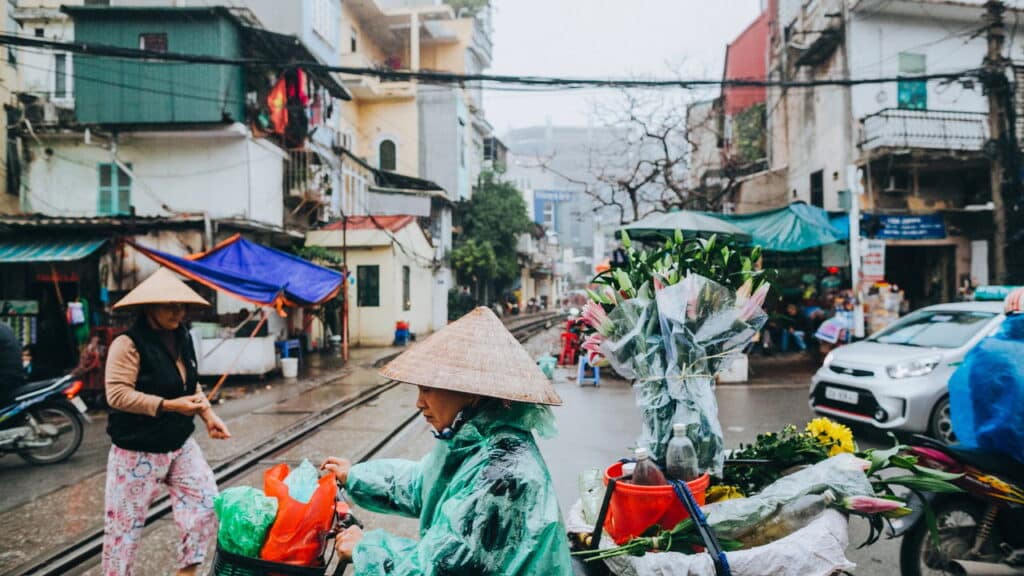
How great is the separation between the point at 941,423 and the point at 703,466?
214 inches

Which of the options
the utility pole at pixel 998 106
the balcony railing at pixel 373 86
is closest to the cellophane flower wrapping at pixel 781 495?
the utility pole at pixel 998 106

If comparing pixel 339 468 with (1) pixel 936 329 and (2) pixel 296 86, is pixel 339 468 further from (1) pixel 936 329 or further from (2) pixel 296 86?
(2) pixel 296 86

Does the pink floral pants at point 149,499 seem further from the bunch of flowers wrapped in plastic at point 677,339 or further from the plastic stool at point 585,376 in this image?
the plastic stool at point 585,376

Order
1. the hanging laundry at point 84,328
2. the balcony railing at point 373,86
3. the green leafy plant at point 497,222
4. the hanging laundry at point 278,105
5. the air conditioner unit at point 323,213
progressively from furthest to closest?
the green leafy plant at point 497,222 → the balcony railing at point 373,86 → the air conditioner unit at point 323,213 → the hanging laundry at point 278,105 → the hanging laundry at point 84,328

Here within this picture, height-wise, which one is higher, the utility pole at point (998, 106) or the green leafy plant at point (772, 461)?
the utility pole at point (998, 106)

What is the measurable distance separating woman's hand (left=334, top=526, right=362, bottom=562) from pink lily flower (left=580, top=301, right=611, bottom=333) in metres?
1.36

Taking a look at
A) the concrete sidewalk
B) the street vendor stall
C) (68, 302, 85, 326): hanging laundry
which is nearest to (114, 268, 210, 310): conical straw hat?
the concrete sidewalk

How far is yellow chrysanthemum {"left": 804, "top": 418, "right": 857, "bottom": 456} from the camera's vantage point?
2.88 meters

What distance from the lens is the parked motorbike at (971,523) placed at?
320cm

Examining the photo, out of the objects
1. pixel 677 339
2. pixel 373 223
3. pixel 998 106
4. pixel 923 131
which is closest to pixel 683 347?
pixel 677 339

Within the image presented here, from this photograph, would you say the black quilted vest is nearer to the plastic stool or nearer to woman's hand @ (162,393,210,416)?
woman's hand @ (162,393,210,416)

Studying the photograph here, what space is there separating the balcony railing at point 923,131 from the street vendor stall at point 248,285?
14.1 m

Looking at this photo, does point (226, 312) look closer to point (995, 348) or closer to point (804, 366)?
point (804, 366)

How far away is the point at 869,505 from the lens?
2.21m
